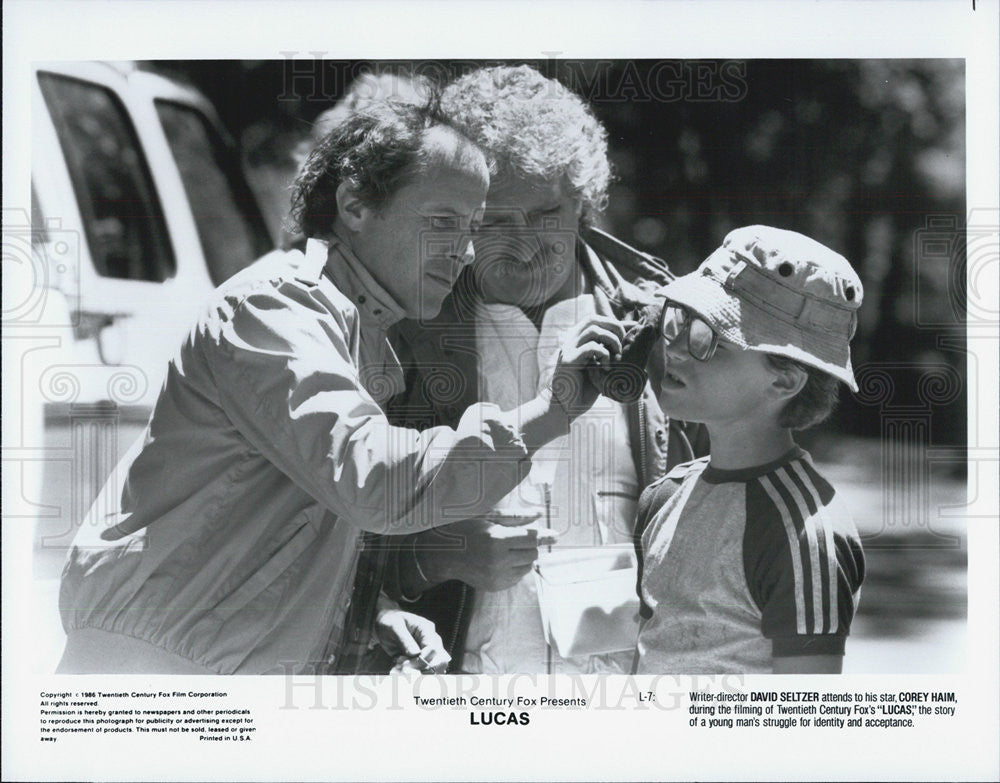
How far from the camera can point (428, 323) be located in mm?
3338

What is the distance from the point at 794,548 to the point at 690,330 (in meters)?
0.65

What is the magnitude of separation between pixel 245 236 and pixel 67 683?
141cm

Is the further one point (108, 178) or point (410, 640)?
point (108, 178)

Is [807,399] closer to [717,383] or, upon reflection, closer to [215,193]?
[717,383]

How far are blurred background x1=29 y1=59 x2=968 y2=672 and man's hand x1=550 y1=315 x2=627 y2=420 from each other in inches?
14.6

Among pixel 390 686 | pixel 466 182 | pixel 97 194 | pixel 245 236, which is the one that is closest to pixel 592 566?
pixel 390 686

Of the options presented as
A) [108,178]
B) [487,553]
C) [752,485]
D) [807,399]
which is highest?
[108,178]

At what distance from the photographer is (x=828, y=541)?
3197mm

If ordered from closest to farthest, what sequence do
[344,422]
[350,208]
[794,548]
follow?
[344,422], [794,548], [350,208]

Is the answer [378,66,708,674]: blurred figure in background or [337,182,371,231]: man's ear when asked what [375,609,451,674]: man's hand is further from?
[337,182,371,231]: man's ear

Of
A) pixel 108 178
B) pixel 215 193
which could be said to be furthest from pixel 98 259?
pixel 215 193

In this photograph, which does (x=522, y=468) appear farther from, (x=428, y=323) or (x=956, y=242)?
(x=956, y=242)

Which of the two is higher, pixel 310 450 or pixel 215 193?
pixel 215 193

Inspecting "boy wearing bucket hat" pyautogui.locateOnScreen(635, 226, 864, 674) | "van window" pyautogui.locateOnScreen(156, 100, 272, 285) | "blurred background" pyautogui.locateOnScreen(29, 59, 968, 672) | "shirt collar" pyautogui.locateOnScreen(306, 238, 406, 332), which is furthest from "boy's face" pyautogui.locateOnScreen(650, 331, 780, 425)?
"van window" pyautogui.locateOnScreen(156, 100, 272, 285)
